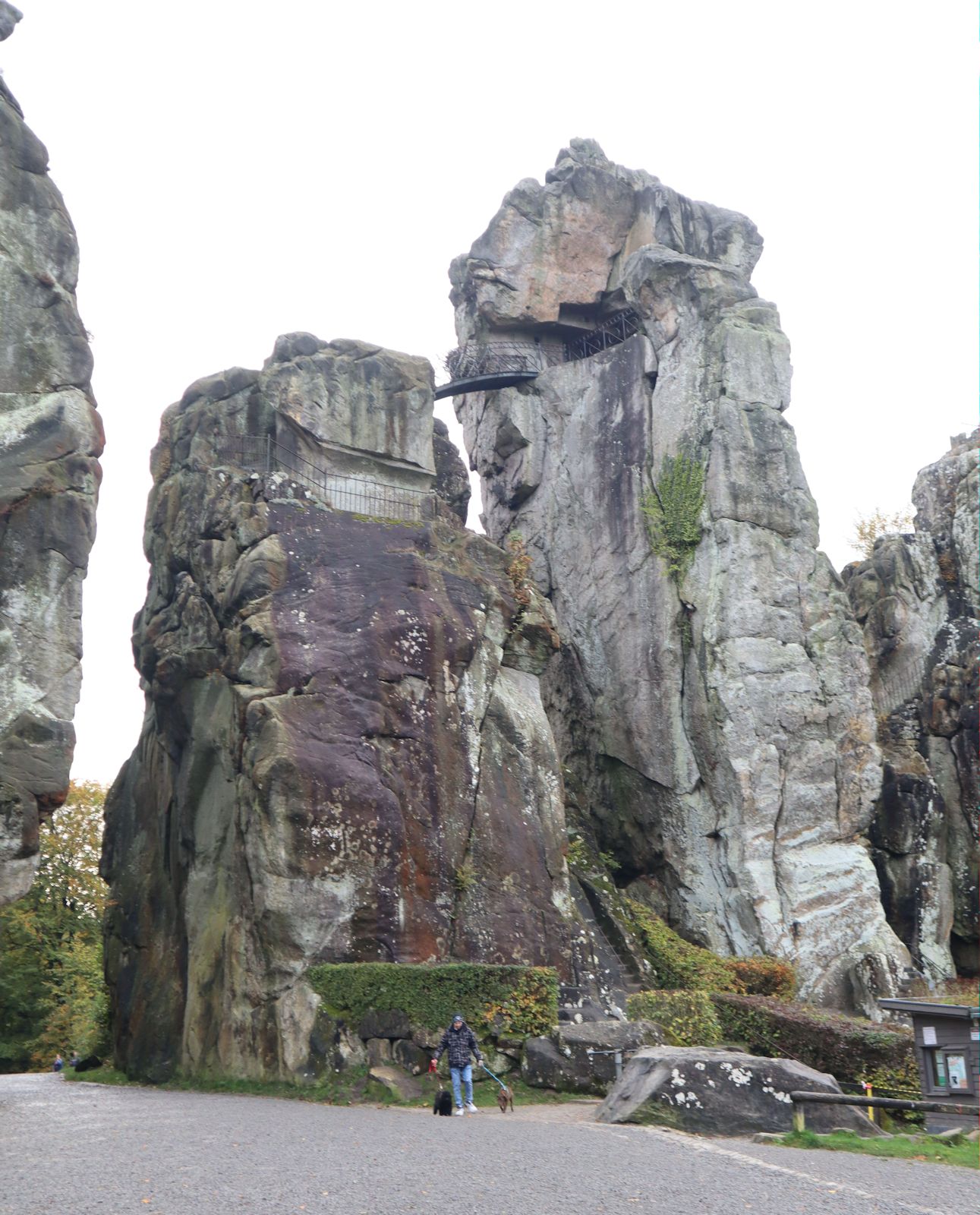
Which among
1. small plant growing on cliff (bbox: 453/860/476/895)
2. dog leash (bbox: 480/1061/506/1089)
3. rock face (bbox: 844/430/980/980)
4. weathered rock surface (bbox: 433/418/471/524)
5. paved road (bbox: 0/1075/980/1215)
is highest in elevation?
weathered rock surface (bbox: 433/418/471/524)

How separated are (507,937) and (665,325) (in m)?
18.8

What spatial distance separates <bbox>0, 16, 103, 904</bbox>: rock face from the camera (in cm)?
1733

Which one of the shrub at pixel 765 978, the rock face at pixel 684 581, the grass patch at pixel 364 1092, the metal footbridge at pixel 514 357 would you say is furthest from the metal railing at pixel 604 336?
the grass patch at pixel 364 1092

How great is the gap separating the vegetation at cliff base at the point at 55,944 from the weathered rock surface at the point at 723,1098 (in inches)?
1007

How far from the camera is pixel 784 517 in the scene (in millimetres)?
32000

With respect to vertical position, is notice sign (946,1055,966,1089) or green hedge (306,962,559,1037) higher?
green hedge (306,962,559,1037)

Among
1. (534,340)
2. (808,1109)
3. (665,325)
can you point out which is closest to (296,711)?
(808,1109)

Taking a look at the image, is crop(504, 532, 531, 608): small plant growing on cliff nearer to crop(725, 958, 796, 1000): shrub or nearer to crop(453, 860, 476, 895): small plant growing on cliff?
crop(453, 860, 476, 895): small plant growing on cliff

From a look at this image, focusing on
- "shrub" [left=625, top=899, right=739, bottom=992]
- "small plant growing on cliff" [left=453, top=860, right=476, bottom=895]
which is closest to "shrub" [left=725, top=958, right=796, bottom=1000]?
"shrub" [left=625, top=899, right=739, bottom=992]

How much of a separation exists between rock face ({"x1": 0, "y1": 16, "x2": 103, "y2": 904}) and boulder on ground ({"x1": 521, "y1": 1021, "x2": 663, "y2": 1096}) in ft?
25.3

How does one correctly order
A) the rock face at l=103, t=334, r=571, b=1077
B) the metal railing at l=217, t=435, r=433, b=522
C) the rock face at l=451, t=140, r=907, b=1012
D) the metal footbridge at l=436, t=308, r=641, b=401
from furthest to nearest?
the metal footbridge at l=436, t=308, r=641, b=401
the rock face at l=451, t=140, r=907, b=1012
the metal railing at l=217, t=435, r=433, b=522
the rock face at l=103, t=334, r=571, b=1077

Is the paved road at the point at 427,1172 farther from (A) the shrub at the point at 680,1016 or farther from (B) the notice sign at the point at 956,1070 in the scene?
(A) the shrub at the point at 680,1016

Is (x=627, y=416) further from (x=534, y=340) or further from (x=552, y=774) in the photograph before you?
(x=552, y=774)

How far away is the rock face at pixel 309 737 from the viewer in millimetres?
21156
